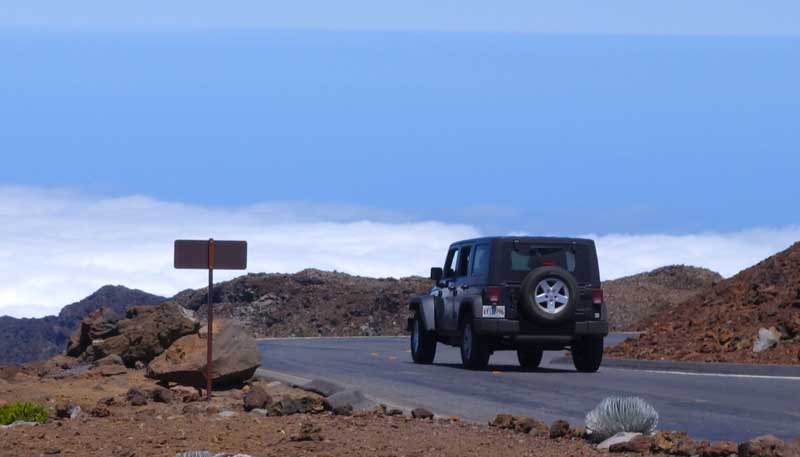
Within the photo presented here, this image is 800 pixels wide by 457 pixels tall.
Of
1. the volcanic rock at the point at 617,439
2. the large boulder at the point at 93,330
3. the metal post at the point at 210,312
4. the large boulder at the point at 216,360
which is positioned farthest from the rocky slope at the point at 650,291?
the volcanic rock at the point at 617,439

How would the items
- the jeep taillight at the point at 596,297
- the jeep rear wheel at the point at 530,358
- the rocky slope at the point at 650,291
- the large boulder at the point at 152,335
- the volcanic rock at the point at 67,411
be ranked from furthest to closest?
the rocky slope at the point at 650,291 → the jeep rear wheel at the point at 530,358 → the large boulder at the point at 152,335 → the jeep taillight at the point at 596,297 → the volcanic rock at the point at 67,411

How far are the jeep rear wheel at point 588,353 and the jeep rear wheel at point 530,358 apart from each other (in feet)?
6.90

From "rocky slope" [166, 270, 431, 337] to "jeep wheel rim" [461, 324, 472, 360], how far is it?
41.2 metres

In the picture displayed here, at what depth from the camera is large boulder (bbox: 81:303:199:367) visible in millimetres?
24281

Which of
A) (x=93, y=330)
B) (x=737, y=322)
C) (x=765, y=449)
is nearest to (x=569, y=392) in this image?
(x=765, y=449)

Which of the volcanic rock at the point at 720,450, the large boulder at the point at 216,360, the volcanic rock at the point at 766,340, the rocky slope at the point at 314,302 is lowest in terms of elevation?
the volcanic rock at the point at 720,450

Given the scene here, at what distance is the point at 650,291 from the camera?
81500 mm

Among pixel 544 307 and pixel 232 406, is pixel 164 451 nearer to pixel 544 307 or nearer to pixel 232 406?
pixel 232 406

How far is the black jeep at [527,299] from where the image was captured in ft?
75.2

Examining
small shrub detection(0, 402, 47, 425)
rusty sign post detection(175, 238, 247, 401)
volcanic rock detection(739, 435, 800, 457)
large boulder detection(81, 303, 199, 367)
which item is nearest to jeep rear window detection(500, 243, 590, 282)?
large boulder detection(81, 303, 199, 367)

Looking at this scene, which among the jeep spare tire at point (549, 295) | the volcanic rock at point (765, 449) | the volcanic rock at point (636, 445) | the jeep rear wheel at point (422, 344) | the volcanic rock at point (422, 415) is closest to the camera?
the volcanic rock at point (765, 449)

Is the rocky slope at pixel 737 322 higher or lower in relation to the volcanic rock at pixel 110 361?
higher

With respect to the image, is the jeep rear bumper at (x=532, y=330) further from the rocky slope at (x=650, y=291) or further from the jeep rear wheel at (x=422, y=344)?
the rocky slope at (x=650, y=291)

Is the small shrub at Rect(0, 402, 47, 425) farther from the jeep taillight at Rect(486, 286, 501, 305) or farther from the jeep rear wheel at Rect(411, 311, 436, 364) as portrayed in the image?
the jeep rear wheel at Rect(411, 311, 436, 364)
